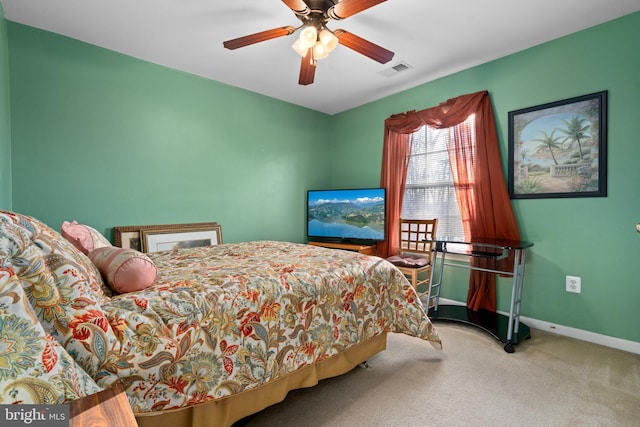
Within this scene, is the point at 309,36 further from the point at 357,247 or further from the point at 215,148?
the point at 357,247

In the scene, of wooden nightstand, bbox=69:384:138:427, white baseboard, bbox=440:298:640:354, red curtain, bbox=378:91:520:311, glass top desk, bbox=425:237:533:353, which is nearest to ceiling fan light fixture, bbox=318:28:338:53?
red curtain, bbox=378:91:520:311

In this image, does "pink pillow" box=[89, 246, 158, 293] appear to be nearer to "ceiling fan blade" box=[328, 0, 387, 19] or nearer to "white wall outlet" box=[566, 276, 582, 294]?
"ceiling fan blade" box=[328, 0, 387, 19]

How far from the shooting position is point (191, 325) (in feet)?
3.94

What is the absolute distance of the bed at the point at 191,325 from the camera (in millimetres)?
727

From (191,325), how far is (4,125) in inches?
90.4

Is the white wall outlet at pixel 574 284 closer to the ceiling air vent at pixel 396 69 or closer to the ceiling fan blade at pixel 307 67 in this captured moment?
the ceiling air vent at pixel 396 69

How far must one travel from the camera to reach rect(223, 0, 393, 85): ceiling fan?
181 centimetres

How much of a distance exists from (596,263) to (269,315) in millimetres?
2664

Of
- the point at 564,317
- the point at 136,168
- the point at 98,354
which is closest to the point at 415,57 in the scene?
the point at 564,317

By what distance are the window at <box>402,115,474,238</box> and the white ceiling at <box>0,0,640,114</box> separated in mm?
733

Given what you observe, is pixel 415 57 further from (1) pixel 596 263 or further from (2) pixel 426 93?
(1) pixel 596 263

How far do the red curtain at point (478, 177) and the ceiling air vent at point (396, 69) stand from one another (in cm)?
55

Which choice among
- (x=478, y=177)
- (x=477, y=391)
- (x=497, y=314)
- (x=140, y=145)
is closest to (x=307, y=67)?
(x=140, y=145)

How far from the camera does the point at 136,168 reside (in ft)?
9.65
